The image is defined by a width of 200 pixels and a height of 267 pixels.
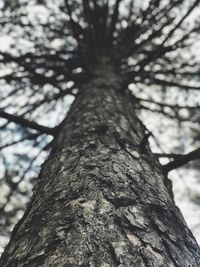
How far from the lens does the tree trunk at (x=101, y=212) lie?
1.05 metres

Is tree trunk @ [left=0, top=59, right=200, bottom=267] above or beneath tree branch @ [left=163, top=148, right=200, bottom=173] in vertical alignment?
beneath

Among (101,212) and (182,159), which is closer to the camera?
(101,212)

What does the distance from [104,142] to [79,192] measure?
51 cm

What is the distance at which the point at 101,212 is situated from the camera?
4.00 feet

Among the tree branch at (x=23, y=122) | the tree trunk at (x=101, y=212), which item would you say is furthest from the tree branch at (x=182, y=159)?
the tree branch at (x=23, y=122)

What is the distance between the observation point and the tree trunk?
105 cm

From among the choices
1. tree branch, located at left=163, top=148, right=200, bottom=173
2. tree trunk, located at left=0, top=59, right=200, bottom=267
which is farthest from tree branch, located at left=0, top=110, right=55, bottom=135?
tree branch, located at left=163, top=148, right=200, bottom=173

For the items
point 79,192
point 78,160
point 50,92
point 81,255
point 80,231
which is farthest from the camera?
point 50,92

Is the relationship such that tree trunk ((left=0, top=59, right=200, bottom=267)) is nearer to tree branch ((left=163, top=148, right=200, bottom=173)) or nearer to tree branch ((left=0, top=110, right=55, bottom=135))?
tree branch ((left=163, top=148, right=200, bottom=173))

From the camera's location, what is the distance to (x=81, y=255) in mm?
999

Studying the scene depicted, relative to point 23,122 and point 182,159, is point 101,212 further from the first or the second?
point 23,122

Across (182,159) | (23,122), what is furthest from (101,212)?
(23,122)

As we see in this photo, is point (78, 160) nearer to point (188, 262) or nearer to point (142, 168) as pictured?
point (142, 168)

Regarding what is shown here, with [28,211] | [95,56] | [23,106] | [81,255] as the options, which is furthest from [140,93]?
[81,255]
